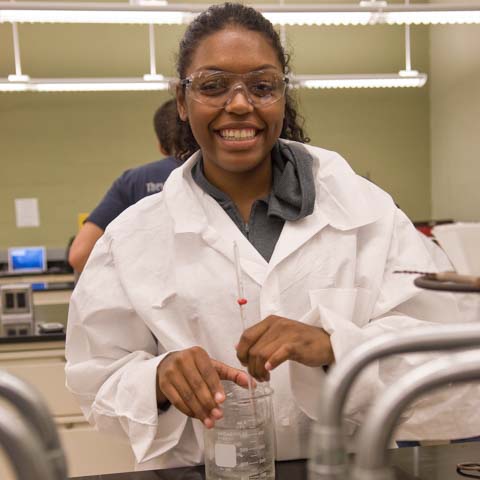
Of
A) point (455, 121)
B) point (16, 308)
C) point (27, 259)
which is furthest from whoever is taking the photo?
point (455, 121)

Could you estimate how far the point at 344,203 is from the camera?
124 centimetres

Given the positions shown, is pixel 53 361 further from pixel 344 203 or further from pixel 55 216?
pixel 55 216

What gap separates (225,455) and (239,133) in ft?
1.80

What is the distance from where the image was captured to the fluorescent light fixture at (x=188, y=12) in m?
3.38

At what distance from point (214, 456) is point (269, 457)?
80 millimetres

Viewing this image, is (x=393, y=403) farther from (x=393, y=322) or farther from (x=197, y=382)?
(x=393, y=322)

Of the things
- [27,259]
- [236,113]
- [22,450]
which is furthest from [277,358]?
[27,259]

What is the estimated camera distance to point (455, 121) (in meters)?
6.40

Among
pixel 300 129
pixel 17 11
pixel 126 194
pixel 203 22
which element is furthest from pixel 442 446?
pixel 17 11

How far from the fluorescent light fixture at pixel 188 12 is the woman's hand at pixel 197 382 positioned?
2.64 meters

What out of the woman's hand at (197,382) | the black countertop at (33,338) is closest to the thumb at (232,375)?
the woman's hand at (197,382)

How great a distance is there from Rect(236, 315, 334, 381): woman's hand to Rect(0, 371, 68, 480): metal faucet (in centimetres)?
51

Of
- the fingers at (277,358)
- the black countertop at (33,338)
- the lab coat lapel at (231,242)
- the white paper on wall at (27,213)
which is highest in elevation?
the lab coat lapel at (231,242)

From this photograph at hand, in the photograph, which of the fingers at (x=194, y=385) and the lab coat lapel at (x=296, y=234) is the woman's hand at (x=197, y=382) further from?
the lab coat lapel at (x=296, y=234)
